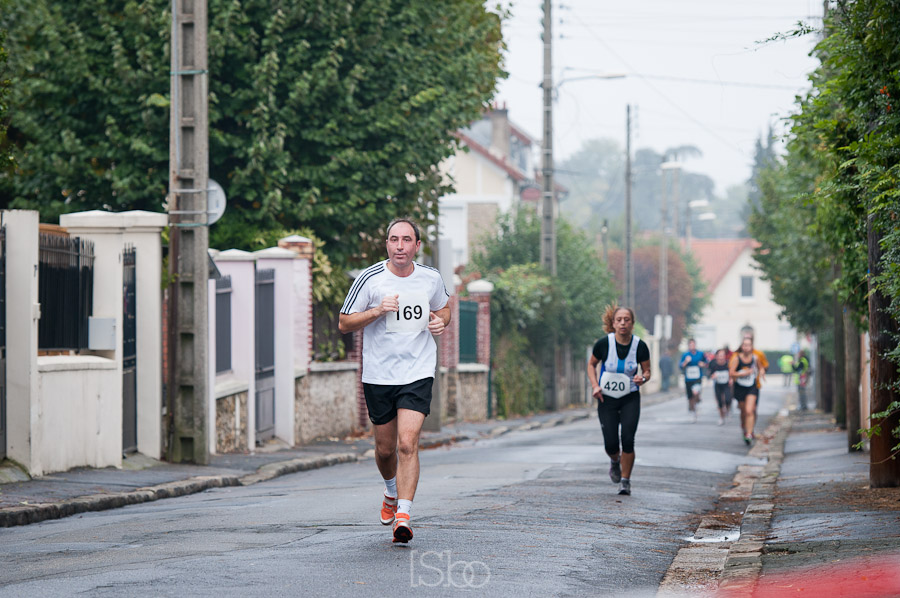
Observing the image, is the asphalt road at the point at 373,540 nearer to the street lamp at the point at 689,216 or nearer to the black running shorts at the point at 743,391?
the black running shorts at the point at 743,391

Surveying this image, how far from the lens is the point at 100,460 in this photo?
14.1 meters

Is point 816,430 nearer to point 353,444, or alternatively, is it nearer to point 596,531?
point 353,444

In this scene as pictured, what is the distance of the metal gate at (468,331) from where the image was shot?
101ft

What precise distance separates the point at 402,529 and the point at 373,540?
1.53 ft

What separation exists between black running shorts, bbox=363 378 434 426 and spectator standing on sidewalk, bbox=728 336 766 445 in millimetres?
14357

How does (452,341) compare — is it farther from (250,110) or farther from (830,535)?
(830,535)

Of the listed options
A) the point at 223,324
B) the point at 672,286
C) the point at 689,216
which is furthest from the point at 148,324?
the point at 689,216

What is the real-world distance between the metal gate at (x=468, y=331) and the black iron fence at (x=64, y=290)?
16785mm

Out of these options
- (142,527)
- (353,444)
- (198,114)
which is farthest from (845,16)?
(353,444)

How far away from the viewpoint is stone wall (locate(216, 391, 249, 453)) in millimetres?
17000

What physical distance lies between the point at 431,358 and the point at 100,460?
22.9 ft

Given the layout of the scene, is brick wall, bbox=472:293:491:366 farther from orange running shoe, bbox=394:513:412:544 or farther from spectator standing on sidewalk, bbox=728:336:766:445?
orange running shoe, bbox=394:513:412:544

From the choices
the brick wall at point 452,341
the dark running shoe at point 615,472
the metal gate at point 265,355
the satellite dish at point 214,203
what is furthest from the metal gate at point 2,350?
the brick wall at point 452,341

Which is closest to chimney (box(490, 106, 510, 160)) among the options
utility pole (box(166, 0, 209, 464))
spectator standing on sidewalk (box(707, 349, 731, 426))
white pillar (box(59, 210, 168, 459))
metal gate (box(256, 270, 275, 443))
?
spectator standing on sidewalk (box(707, 349, 731, 426))
